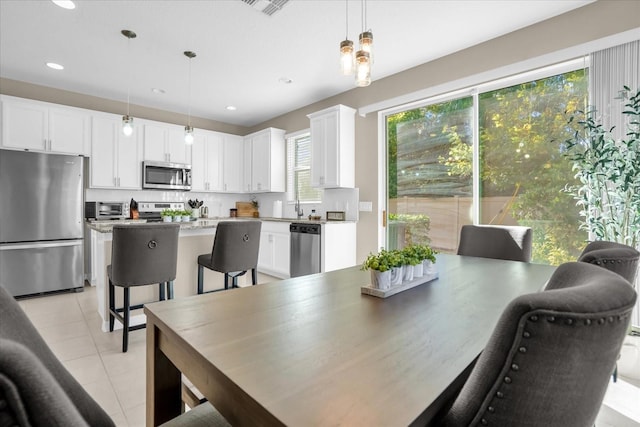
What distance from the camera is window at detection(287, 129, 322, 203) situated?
17.7ft

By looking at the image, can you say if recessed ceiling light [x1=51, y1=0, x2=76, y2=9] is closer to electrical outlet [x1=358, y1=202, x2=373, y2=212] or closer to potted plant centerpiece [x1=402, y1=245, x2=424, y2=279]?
potted plant centerpiece [x1=402, y1=245, x2=424, y2=279]

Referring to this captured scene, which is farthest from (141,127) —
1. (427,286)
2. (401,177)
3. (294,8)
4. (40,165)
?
(427,286)

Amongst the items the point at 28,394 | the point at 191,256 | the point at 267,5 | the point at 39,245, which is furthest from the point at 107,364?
the point at 267,5

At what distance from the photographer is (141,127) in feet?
16.6

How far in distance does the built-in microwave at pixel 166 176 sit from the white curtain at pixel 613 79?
5.35 meters

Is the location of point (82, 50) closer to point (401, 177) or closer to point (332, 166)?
point (332, 166)

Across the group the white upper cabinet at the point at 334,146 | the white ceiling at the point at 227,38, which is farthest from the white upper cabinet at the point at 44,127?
the white upper cabinet at the point at 334,146

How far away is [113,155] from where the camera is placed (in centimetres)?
478

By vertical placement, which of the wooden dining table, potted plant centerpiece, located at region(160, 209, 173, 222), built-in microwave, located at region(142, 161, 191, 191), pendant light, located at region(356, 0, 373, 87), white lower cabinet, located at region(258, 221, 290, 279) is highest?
pendant light, located at region(356, 0, 373, 87)

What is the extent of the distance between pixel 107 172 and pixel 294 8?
12.1 feet

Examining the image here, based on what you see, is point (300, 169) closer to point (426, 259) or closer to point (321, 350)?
point (426, 259)

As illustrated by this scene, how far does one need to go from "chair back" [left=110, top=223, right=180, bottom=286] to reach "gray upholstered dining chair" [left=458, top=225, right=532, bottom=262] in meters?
2.33

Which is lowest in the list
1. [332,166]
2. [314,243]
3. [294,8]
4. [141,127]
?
[314,243]

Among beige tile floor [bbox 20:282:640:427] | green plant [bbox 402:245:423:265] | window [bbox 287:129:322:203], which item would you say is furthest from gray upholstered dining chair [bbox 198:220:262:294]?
window [bbox 287:129:322:203]
